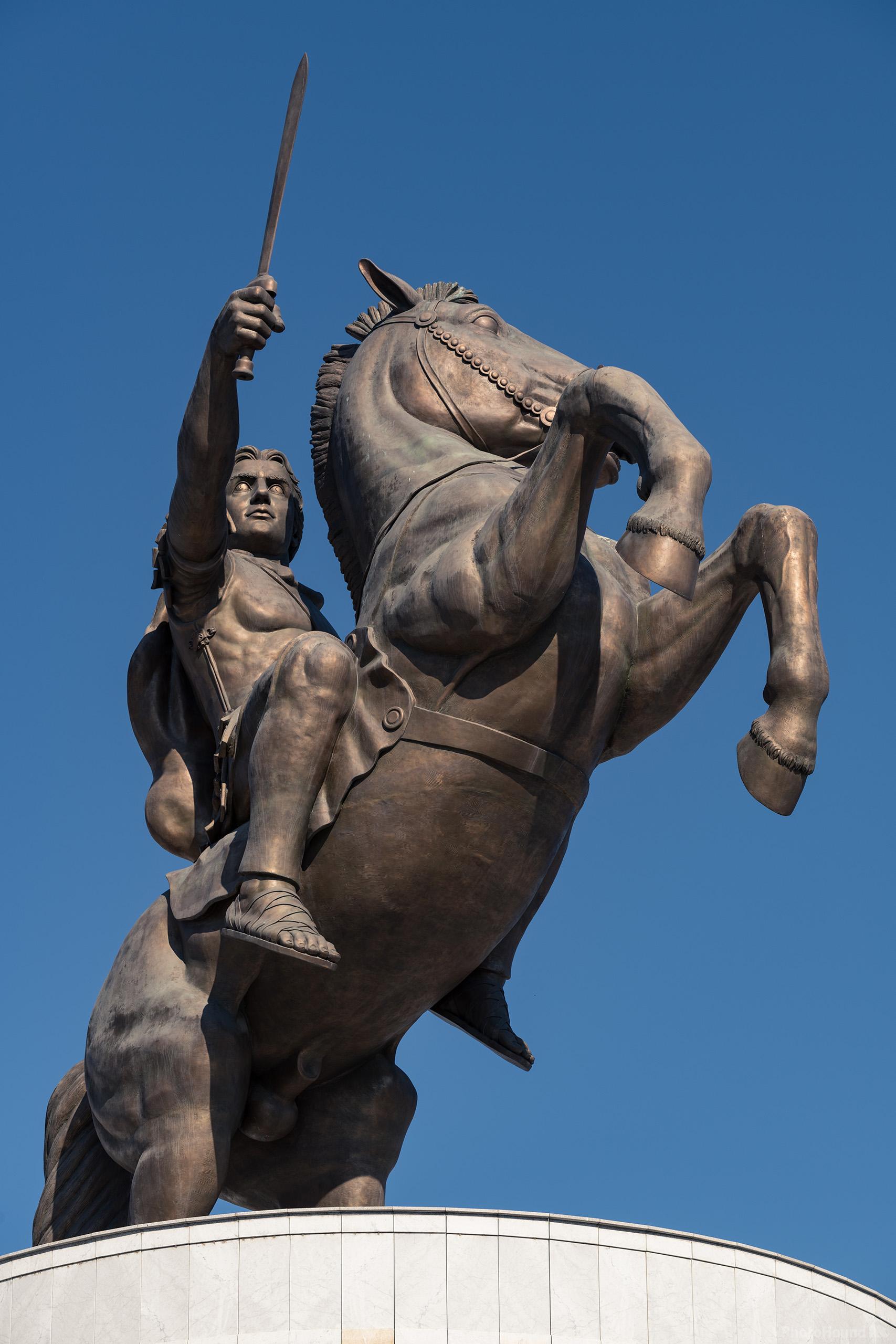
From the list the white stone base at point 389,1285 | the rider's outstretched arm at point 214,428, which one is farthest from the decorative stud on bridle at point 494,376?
the white stone base at point 389,1285

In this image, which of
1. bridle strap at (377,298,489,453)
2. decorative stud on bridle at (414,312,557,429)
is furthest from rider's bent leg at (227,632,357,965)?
decorative stud on bridle at (414,312,557,429)

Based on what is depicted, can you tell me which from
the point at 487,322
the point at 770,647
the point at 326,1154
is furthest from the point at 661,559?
the point at 326,1154

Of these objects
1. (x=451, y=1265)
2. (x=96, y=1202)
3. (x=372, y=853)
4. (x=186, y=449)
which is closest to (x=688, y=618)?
(x=372, y=853)

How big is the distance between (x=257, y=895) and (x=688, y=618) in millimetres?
2410

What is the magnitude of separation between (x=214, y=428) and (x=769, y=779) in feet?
10.7

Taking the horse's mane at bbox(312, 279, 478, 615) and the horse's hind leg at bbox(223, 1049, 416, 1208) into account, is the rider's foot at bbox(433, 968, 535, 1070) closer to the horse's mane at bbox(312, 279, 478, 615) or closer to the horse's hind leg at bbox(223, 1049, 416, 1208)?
the horse's hind leg at bbox(223, 1049, 416, 1208)

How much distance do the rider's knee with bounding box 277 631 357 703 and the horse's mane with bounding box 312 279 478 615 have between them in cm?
154

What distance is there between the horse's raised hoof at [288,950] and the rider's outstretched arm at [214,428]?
230 cm

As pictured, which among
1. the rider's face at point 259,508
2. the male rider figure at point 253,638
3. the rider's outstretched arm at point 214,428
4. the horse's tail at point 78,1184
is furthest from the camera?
the rider's face at point 259,508

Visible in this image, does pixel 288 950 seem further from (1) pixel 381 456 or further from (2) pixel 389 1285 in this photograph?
(1) pixel 381 456

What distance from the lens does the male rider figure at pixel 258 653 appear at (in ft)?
35.5

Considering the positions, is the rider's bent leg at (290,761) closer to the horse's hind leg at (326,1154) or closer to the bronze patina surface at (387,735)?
the bronze patina surface at (387,735)

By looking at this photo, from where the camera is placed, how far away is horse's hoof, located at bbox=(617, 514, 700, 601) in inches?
397

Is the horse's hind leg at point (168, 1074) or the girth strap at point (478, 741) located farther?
the horse's hind leg at point (168, 1074)
